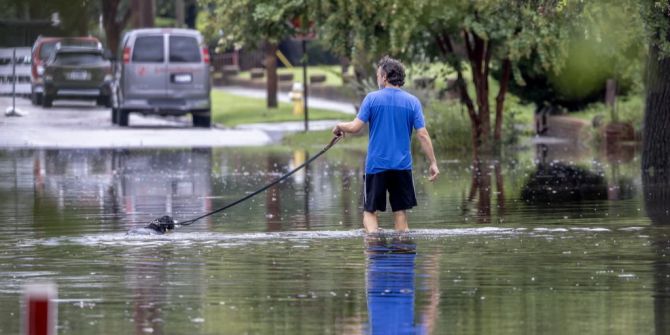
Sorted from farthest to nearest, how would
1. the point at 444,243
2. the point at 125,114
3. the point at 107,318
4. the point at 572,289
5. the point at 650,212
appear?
the point at 125,114
the point at 650,212
the point at 444,243
the point at 572,289
the point at 107,318

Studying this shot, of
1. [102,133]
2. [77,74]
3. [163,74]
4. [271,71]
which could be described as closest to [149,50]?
[163,74]

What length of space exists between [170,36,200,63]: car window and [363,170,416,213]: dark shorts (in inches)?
959

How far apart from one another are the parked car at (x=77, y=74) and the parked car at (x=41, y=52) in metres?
0.36

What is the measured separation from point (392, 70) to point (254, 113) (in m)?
30.1

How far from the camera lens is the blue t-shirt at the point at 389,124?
14805 millimetres

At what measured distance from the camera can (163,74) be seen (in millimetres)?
38812

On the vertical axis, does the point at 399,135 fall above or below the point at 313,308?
above

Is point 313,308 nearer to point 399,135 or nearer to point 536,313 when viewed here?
point 536,313

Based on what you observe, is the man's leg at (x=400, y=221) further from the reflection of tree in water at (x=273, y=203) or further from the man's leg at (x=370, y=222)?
the reflection of tree in water at (x=273, y=203)

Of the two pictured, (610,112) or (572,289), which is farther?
(610,112)

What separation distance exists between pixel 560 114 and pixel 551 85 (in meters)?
1.16

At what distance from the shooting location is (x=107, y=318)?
1017 centimetres

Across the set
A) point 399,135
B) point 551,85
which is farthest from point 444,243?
point 551,85

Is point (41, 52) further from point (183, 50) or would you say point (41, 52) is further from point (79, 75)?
point (183, 50)
